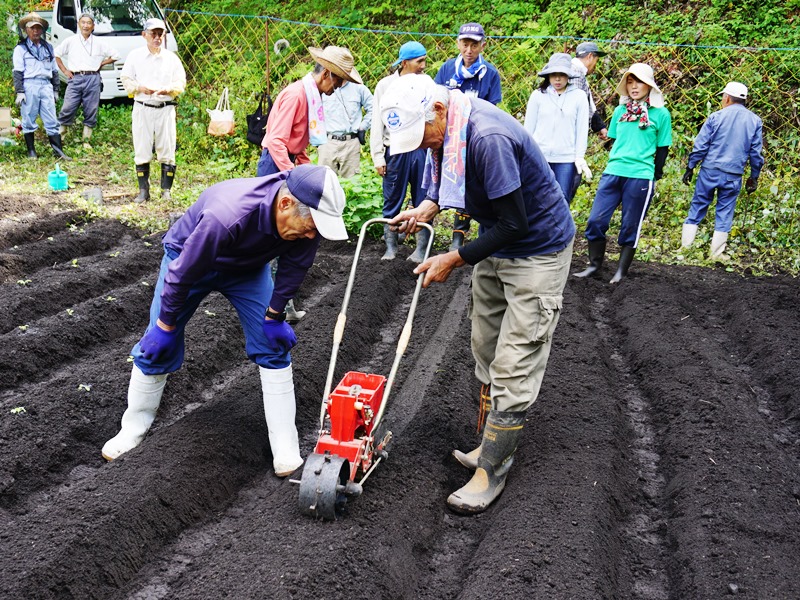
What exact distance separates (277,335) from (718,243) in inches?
252

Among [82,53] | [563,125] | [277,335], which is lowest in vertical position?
[277,335]

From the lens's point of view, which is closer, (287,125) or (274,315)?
(274,315)

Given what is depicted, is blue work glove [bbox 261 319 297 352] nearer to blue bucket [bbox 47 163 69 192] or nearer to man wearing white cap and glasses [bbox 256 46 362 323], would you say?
man wearing white cap and glasses [bbox 256 46 362 323]

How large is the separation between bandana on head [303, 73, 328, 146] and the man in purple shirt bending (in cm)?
239

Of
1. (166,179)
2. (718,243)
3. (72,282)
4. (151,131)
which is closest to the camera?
(72,282)

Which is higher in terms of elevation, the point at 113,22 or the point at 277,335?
the point at 113,22

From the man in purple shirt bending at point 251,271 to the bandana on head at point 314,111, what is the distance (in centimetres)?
239

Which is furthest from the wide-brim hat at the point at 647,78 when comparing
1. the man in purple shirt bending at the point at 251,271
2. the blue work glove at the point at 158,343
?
the blue work glove at the point at 158,343

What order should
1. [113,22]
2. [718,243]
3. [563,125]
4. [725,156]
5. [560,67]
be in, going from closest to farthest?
[560,67] < [563,125] < [725,156] < [718,243] < [113,22]

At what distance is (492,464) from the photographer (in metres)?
4.21

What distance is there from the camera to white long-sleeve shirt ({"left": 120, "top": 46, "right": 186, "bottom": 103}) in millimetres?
9602

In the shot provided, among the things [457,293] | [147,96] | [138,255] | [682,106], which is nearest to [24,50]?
[147,96]

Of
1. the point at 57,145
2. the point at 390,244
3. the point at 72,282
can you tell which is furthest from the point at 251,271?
the point at 57,145

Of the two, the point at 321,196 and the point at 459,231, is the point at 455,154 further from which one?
the point at 459,231
